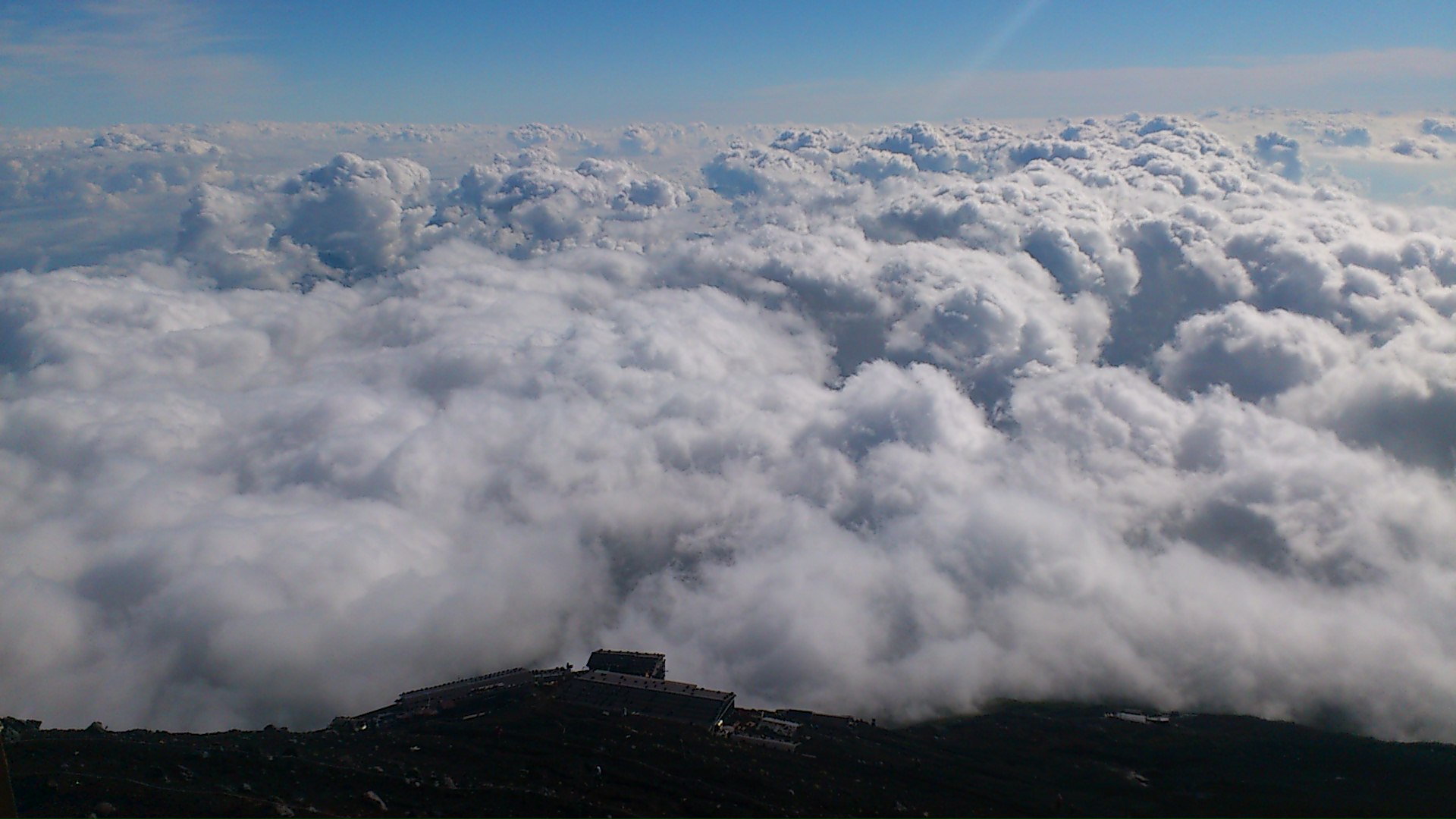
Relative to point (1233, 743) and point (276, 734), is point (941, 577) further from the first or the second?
point (276, 734)

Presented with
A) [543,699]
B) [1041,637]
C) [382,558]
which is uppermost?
[382,558]

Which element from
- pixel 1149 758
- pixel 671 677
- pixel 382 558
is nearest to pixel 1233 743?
pixel 1149 758

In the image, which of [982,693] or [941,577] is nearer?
[982,693]

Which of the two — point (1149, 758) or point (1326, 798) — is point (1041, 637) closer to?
point (1149, 758)

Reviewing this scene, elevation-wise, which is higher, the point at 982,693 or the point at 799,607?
the point at 799,607

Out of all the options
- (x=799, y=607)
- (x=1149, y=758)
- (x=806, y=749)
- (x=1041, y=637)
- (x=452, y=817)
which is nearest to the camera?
(x=452, y=817)

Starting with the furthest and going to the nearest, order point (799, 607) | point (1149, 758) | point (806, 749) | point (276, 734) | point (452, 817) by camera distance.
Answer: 1. point (799, 607)
2. point (1149, 758)
3. point (806, 749)
4. point (276, 734)
5. point (452, 817)
